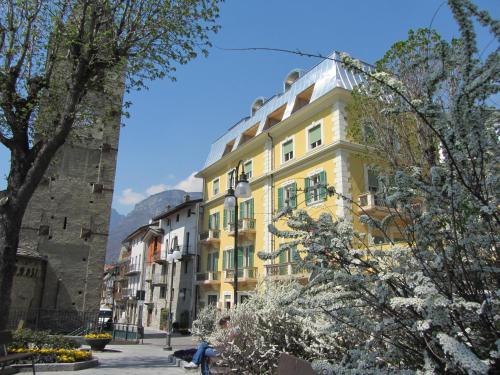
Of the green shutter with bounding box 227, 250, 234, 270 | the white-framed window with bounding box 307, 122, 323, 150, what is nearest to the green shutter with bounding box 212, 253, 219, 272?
the green shutter with bounding box 227, 250, 234, 270

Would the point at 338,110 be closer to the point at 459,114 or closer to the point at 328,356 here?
the point at 328,356

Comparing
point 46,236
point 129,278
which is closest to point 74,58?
point 46,236

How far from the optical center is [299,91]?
81.2 feet

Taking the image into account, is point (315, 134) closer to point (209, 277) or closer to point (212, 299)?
point (209, 277)

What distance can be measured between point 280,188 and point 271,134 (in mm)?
3965

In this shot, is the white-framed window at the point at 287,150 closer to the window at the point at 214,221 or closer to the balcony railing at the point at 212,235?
the window at the point at 214,221

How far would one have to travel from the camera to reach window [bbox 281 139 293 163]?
2491 centimetres

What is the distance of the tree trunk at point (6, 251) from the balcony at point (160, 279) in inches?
1151

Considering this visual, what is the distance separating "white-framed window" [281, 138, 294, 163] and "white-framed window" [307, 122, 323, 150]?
162 centimetres

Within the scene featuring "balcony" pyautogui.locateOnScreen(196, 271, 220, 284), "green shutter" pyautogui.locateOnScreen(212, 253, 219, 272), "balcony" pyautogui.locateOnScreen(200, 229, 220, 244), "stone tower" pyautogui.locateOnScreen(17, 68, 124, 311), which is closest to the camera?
"stone tower" pyautogui.locateOnScreen(17, 68, 124, 311)

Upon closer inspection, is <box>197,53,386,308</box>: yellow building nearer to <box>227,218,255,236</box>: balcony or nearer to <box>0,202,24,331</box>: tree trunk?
<box>227,218,255,236</box>: balcony

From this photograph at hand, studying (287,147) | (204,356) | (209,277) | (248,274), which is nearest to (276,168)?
(287,147)

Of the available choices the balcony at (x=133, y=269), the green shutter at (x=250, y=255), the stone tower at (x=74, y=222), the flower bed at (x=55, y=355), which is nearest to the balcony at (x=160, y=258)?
the balcony at (x=133, y=269)

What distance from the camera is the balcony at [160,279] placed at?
129 ft
